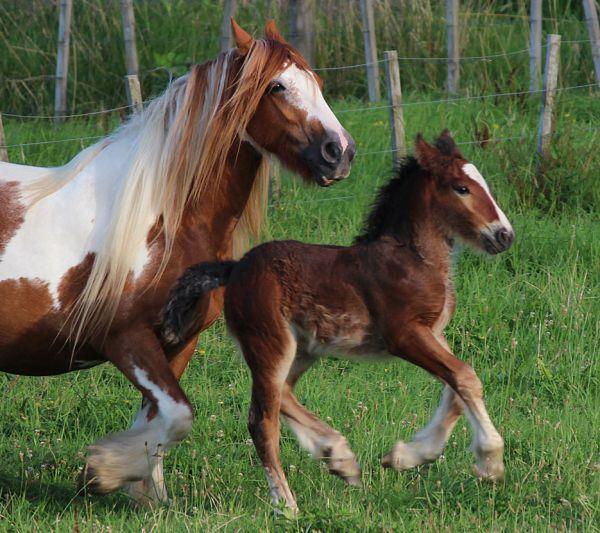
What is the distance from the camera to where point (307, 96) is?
4.45 meters

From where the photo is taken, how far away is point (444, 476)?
4.50 meters

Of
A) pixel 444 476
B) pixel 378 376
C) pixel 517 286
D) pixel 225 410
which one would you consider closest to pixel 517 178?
pixel 517 286

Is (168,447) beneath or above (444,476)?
above

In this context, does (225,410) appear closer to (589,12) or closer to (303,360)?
(303,360)

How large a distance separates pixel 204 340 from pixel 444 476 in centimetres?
232

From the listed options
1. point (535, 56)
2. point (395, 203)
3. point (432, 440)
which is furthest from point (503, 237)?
point (535, 56)

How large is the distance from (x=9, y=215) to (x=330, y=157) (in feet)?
4.43

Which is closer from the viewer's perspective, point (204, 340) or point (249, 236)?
point (249, 236)

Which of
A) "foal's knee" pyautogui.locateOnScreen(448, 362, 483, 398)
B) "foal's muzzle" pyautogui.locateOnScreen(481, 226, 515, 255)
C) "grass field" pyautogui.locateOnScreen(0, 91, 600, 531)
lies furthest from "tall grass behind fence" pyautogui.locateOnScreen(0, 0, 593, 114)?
"foal's knee" pyautogui.locateOnScreen(448, 362, 483, 398)

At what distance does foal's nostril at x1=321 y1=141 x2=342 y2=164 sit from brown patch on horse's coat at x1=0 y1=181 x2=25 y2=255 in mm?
1277

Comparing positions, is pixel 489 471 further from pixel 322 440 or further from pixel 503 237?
pixel 503 237

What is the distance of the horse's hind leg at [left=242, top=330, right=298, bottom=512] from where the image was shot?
165 inches

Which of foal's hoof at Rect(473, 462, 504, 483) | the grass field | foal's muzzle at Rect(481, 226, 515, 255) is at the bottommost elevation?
the grass field

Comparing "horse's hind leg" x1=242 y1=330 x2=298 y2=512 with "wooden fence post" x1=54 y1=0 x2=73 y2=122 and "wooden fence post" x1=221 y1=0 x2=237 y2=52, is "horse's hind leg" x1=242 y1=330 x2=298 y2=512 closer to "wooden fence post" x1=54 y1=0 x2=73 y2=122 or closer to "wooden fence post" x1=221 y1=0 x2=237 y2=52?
"wooden fence post" x1=221 y1=0 x2=237 y2=52
